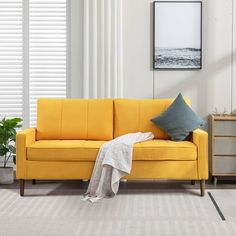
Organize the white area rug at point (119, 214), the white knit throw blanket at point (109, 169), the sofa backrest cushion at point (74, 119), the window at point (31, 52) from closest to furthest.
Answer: the white area rug at point (119, 214) → the white knit throw blanket at point (109, 169) → the sofa backrest cushion at point (74, 119) → the window at point (31, 52)

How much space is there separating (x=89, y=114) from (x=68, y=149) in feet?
2.48

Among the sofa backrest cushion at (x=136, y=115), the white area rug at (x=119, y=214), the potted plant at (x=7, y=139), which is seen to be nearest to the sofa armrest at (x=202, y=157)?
the white area rug at (x=119, y=214)

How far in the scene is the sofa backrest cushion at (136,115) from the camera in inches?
209

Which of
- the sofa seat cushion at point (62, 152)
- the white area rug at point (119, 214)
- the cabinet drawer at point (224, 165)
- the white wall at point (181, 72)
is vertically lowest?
the white area rug at point (119, 214)

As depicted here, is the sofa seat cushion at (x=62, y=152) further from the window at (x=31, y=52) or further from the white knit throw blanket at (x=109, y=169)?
the window at (x=31, y=52)

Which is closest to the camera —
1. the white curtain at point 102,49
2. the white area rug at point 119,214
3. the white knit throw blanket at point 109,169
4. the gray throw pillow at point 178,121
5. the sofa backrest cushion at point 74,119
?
the white area rug at point 119,214

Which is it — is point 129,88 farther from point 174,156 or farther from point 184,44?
point 174,156

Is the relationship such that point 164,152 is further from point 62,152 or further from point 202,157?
point 62,152

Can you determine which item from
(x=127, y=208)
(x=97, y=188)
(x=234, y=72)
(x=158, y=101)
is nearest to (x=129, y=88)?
(x=158, y=101)

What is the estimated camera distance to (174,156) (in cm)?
467

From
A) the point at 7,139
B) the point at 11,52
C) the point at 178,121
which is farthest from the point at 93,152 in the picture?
the point at 11,52

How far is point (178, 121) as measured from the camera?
5062 mm

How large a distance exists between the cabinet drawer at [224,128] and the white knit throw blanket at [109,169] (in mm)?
1140

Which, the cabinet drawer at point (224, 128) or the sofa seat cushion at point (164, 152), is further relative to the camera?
the cabinet drawer at point (224, 128)
